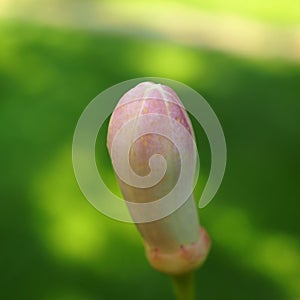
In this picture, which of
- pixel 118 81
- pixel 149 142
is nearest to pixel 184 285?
pixel 149 142

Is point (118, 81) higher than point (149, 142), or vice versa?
point (118, 81)

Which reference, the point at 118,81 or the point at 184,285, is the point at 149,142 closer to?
the point at 184,285

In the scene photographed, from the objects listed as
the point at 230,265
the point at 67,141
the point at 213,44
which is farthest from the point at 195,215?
the point at 213,44

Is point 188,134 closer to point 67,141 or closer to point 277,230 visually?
point 277,230

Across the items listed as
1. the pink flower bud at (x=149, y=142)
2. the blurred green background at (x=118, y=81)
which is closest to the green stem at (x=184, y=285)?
the pink flower bud at (x=149, y=142)

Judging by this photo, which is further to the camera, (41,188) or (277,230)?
(41,188)

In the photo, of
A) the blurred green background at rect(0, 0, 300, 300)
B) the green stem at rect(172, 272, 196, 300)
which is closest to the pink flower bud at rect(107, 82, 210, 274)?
the green stem at rect(172, 272, 196, 300)

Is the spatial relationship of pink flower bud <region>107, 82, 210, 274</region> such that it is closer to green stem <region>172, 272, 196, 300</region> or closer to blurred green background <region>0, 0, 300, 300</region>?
green stem <region>172, 272, 196, 300</region>

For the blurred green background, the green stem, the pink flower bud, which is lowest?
the green stem

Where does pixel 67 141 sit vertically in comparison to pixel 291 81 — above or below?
below
